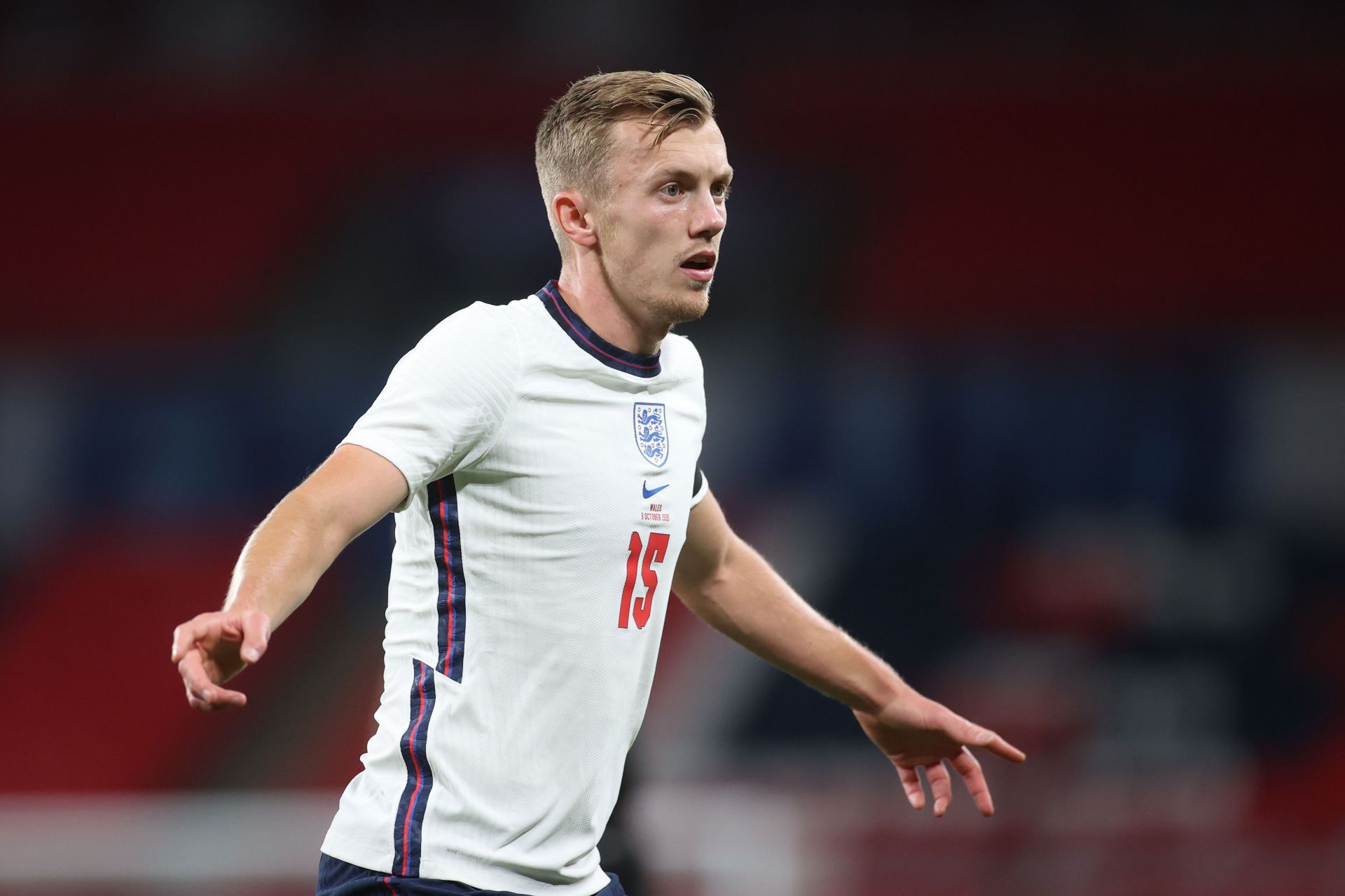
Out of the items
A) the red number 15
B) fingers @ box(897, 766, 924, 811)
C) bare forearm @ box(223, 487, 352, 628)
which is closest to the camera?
bare forearm @ box(223, 487, 352, 628)

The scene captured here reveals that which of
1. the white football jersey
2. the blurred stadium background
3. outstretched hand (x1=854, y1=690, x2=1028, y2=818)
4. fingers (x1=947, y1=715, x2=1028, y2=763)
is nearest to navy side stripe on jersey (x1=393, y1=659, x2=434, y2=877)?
the white football jersey

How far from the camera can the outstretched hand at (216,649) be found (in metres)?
2.02

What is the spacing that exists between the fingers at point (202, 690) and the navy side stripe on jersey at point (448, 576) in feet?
1.96

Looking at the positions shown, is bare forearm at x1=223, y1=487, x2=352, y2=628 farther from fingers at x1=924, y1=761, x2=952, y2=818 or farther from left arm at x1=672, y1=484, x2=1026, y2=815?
fingers at x1=924, y1=761, x2=952, y2=818

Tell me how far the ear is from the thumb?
97 centimetres

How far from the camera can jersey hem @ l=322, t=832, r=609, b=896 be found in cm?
258

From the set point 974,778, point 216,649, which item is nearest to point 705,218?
point 216,649

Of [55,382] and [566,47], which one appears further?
[566,47]

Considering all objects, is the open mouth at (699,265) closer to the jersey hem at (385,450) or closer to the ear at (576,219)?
the ear at (576,219)

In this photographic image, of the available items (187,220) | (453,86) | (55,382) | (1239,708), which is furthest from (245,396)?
(1239,708)

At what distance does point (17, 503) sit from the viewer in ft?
41.5

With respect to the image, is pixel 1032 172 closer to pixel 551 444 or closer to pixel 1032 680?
pixel 1032 680

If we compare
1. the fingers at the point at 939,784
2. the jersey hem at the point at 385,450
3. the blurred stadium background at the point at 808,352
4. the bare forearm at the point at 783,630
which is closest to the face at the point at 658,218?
the jersey hem at the point at 385,450

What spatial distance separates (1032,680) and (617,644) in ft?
27.1
